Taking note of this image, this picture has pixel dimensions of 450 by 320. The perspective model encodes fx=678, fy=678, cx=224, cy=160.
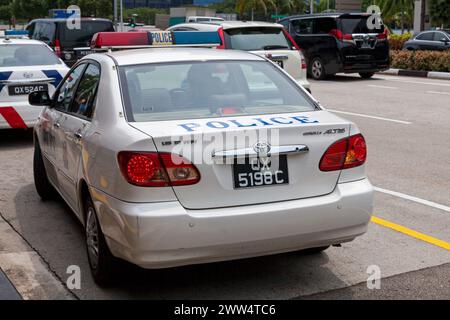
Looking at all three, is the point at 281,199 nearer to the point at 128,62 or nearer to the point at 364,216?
the point at 364,216

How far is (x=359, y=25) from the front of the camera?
18.1 metres

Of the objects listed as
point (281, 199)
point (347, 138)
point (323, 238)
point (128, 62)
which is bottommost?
point (323, 238)

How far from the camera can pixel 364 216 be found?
166 inches

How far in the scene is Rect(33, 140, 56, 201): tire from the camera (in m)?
6.53

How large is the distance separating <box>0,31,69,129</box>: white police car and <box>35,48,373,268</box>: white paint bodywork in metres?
5.16

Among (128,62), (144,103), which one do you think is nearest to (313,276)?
(144,103)

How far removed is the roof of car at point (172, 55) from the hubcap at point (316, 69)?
543 inches

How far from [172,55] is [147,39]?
2.64m

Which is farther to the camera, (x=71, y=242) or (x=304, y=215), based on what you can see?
(x=71, y=242)

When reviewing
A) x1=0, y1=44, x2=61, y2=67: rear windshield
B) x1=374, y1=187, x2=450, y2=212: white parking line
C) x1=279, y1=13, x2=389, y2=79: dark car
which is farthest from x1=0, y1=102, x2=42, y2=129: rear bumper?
x1=279, y1=13, x2=389, y2=79: dark car

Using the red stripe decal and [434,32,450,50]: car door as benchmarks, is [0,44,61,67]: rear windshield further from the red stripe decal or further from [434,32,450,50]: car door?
[434,32,450,50]: car door

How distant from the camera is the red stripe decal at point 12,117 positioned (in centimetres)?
919

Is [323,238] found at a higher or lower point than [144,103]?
lower
